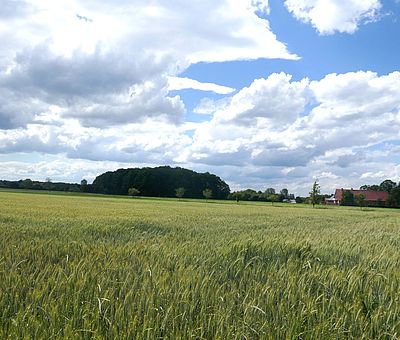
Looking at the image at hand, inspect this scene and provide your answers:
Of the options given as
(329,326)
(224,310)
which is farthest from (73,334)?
(329,326)

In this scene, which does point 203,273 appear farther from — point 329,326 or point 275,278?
point 329,326

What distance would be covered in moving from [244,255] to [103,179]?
127m

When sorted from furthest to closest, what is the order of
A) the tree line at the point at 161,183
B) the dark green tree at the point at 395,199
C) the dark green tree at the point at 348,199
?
the tree line at the point at 161,183 < the dark green tree at the point at 348,199 < the dark green tree at the point at 395,199

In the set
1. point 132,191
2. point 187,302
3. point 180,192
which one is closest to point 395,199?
point 180,192

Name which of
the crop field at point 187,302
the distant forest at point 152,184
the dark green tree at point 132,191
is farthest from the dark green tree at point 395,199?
the crop field at point 187,302

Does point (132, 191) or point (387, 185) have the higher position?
point (387, 185)

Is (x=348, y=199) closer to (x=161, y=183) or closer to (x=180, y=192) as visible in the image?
(x=180, y=192)

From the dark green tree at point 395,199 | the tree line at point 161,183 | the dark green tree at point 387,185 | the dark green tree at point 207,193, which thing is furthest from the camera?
the dark green tree at point 387,185

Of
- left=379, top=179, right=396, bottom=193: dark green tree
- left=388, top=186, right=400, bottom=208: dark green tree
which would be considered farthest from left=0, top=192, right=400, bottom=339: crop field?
left=379, top=179, right=396, bottom=193: dark green tree

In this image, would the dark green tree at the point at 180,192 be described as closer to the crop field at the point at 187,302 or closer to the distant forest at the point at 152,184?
the distant forest at the point at 152,184

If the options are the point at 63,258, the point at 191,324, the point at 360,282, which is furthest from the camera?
the point at 63,258

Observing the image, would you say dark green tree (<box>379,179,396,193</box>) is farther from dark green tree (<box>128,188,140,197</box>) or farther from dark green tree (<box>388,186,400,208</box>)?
dark green tree (<box>128,188,140,197</box>)

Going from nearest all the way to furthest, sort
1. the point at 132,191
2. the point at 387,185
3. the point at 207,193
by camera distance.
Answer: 1. the point at 132,191
2. the point at 207,193
3. the point at 387,185

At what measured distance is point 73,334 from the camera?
328 centimetres
